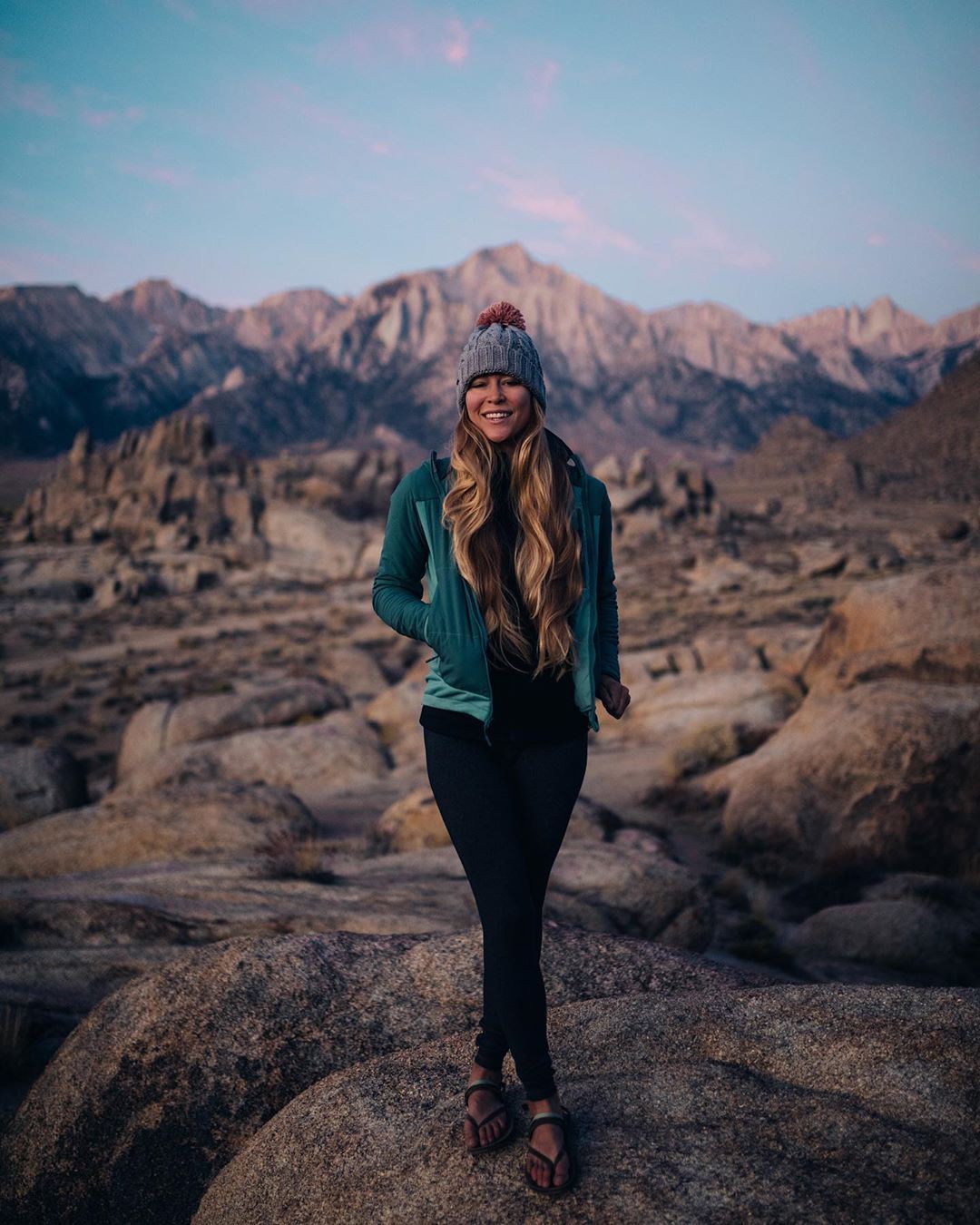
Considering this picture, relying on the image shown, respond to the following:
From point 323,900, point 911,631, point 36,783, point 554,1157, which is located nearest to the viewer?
point 554,1157

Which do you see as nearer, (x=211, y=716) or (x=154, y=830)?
(x=154, y=830)

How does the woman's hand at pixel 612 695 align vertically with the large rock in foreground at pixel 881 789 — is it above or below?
above

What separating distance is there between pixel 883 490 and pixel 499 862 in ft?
278

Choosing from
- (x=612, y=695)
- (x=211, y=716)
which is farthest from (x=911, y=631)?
(x=211, y=716)

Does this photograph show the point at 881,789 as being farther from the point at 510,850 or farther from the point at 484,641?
the point at 484,641

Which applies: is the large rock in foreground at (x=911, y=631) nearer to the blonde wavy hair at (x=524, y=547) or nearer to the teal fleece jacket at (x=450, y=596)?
the teal fleece jacket at (x=450, y=596)

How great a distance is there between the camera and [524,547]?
2596mm

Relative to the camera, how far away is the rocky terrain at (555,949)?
2281 millimetres

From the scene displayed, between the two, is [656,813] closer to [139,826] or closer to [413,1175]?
[139,826]

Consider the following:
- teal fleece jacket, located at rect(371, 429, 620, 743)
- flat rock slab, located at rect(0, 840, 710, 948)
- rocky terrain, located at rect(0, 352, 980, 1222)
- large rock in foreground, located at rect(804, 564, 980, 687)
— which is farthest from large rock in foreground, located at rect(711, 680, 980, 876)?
teal fleece jacket, located at rect(371, 429, 620, 743)

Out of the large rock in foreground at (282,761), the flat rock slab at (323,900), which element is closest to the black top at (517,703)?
the flat rock slab at (323,900)

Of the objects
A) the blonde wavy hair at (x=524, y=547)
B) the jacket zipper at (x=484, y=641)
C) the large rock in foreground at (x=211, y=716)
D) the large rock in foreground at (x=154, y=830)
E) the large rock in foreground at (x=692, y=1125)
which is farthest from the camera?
the large rock in foreground at (x=211, y=716)

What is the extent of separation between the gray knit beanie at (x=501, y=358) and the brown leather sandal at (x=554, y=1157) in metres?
2.18

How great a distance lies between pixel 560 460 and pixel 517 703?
0.85 metres
